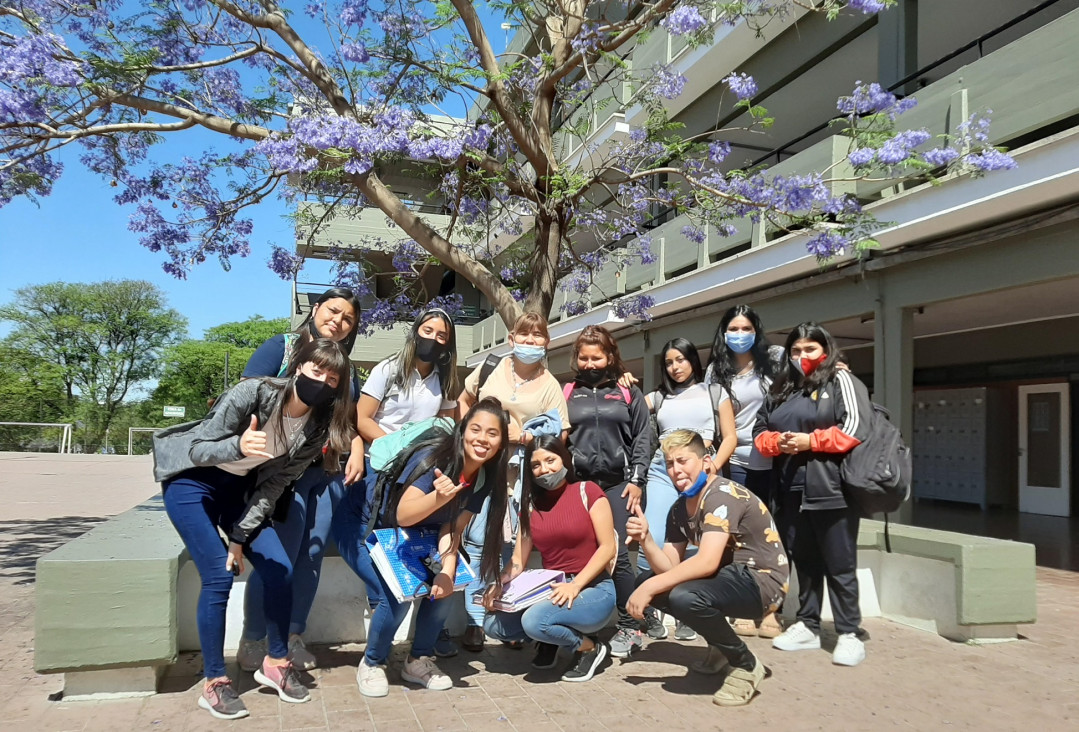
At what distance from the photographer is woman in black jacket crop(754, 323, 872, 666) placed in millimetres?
4418

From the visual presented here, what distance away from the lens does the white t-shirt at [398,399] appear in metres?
4.41

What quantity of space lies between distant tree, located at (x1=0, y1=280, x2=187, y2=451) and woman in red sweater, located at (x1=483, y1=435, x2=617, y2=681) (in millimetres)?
51007

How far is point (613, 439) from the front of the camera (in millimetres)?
4641

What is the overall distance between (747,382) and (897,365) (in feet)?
17.7

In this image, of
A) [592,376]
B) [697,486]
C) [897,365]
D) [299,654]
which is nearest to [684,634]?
[697,486]

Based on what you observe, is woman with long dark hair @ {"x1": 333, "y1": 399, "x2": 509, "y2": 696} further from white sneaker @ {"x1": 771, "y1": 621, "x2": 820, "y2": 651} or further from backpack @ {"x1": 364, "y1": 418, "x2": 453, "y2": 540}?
white sneaker @ {"x1": 771, "y1": 621, "x2": 820, "y2": 651}

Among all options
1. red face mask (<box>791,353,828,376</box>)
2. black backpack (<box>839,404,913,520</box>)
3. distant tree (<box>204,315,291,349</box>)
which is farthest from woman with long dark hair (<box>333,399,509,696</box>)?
distant tree (<box>204,315,291,349</box>)

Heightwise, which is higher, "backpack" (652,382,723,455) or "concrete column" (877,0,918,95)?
"concrete column" (877,0,918,95)

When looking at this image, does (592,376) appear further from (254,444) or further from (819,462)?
(254,444)

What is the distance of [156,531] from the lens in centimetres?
454

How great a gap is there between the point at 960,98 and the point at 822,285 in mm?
3139

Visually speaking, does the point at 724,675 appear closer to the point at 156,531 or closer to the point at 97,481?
the point at 156,531

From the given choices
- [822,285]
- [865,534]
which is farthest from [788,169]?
[865,534]

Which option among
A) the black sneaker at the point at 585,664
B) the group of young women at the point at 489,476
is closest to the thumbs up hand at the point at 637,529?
the group of young women at the point at 489,476
